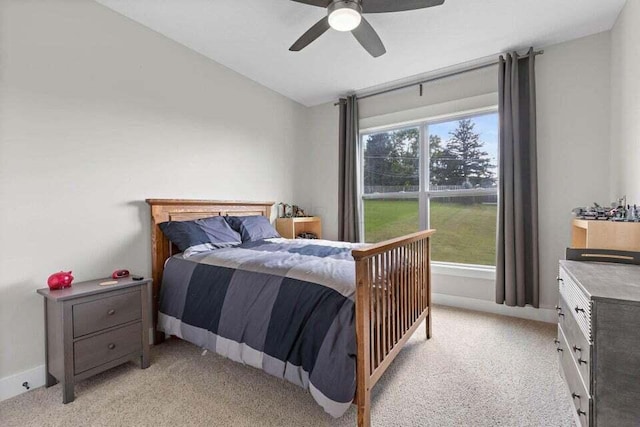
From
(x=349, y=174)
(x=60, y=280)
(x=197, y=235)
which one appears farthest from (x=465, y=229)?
(x=60, y=280)

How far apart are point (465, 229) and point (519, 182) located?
77 centimetres

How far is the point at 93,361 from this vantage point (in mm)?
1685

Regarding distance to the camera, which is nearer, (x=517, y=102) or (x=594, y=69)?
(x=594, y=69)

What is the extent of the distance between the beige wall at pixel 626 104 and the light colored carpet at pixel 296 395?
137 cm

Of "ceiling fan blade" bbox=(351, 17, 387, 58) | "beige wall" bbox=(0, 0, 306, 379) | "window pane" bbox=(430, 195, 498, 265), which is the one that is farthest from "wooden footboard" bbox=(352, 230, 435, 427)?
"beige wall" bbox=(0, 0, 306, 379)

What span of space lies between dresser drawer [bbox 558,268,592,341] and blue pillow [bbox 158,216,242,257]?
2280 millimetres

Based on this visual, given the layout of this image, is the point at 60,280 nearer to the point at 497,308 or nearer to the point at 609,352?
the point at 609,352

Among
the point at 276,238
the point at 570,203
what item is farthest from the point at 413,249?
the point at 570,203

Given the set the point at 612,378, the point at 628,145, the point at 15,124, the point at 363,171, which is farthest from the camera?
the point at 363,171

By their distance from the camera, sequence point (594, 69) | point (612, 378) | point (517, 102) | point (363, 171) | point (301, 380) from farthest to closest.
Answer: point (363, 171) → point (517, 102) → point (594, 69) → point (301, 380) → point (612, 378)

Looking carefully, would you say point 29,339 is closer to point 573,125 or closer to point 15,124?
point 15,124

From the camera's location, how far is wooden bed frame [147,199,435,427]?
1.30m

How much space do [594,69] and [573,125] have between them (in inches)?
19.1

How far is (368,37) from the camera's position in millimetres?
2096
